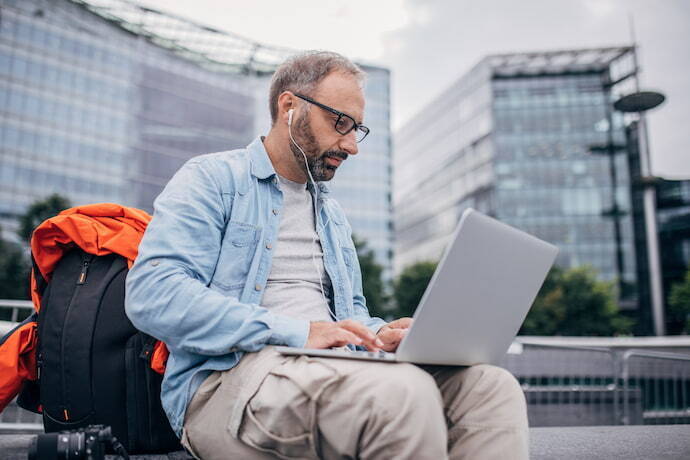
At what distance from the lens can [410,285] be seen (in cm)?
4519

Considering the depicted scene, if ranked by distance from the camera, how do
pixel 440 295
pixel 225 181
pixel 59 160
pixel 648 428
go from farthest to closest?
pixel 59 160, pixel 648 428, pixel 225 181, pixel 440 295

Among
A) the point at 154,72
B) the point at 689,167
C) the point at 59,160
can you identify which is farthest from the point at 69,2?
the point at 689,167

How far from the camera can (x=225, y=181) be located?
235 centimetres

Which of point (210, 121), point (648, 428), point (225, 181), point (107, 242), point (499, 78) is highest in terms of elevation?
point (499, 78)

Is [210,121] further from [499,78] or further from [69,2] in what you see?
[499,78]

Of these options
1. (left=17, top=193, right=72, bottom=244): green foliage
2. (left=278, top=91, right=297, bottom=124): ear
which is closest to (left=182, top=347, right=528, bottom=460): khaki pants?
(left=278, top=91, right=297, bottom=124): ear

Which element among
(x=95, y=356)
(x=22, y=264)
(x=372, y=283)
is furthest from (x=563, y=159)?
(x=95, y=356)

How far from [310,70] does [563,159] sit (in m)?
62.7

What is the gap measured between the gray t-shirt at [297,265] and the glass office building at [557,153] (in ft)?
192

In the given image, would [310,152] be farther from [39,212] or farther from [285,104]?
[39,212]

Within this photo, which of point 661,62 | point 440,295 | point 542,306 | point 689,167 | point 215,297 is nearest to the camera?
point 440,295

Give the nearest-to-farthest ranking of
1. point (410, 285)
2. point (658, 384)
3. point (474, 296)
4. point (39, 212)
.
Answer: point (474, 296), point (658, 384), point (39, 212), point (410, 285)

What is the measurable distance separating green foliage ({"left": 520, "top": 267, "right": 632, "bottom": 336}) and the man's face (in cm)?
4215

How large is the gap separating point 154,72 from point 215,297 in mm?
58887
